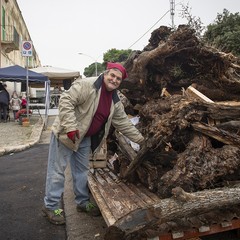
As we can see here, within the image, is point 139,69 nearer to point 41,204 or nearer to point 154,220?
point 41,204

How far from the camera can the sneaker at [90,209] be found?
395 centimetres

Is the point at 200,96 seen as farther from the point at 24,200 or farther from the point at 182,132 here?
the point at 24,200

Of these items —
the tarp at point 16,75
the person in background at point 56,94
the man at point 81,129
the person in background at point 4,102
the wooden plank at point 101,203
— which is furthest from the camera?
the person in background at point 56,94

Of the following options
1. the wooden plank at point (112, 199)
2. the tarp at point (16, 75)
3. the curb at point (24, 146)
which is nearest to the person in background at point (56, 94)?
the tarp at point (16, 75)

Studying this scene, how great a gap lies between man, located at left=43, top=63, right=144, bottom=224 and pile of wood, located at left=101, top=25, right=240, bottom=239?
48 cm

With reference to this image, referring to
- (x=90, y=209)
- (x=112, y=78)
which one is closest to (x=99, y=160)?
(x=90, y=209)

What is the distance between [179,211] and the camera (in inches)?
101

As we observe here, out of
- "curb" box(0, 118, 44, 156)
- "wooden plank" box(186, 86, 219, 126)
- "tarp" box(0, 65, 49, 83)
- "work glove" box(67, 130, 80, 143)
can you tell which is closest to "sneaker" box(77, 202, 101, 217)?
"work glove" box(67, 130, 80, 143)

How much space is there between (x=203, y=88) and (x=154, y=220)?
2991 millimetres

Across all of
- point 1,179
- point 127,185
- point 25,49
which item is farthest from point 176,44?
point 25,49

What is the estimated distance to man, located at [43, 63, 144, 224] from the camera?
351cm

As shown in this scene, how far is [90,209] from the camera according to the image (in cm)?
397

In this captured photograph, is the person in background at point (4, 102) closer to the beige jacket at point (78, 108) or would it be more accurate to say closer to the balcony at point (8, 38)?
the balcony at point (8, 38)

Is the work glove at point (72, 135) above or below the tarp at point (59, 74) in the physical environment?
above
